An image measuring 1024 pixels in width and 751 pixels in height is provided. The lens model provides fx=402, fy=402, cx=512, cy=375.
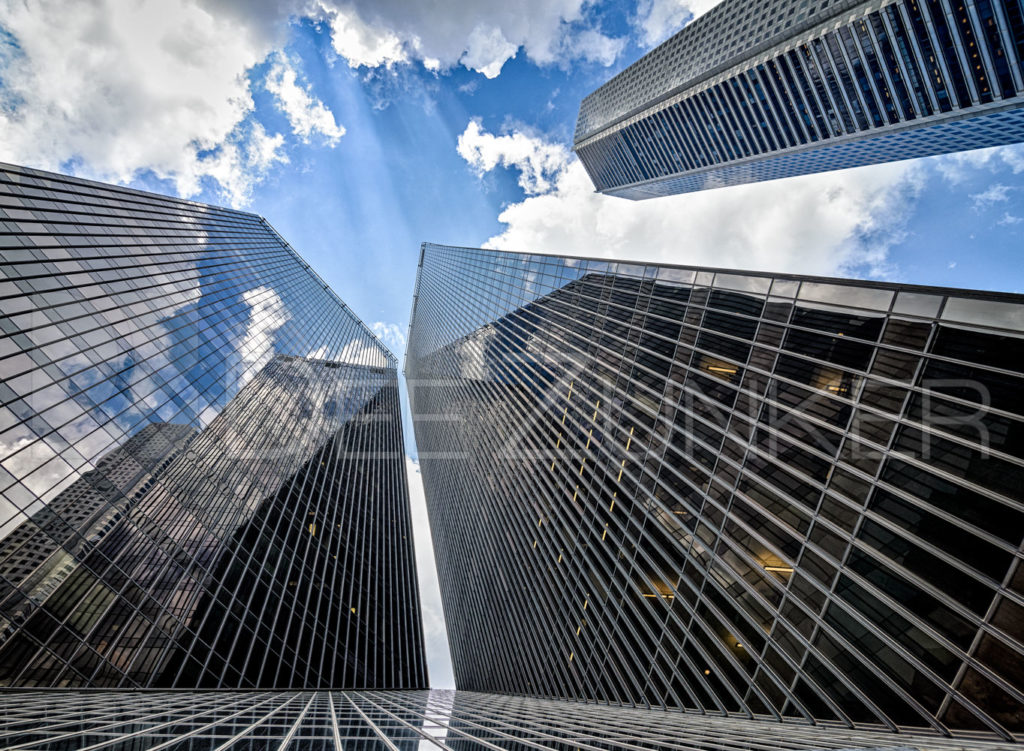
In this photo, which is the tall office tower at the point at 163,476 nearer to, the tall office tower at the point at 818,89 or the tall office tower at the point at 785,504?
the tall office tower at the point at 785,504

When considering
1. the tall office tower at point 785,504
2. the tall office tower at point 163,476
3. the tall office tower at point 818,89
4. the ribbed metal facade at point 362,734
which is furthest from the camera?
the tall office tower at point 818,89

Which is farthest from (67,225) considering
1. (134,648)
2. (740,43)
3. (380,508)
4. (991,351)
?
(740,43)

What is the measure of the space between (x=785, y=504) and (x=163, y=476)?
1650 inches

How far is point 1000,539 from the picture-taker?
428 inches

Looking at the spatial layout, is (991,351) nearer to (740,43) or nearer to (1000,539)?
(1000,539)

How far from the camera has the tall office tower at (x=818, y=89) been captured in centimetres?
7300

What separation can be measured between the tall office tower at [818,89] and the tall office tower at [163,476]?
124527mm

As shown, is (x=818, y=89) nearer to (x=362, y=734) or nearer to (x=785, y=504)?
(x=785, y=504)

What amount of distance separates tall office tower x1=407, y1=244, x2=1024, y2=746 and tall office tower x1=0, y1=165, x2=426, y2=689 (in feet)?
83.6

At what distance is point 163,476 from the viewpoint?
3184cm

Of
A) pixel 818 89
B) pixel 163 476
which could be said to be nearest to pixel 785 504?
pixel 163 476

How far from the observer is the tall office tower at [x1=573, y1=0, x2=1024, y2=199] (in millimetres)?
73000

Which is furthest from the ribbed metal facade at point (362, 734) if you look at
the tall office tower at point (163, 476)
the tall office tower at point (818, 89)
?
the tall office tower at point (818, 89)

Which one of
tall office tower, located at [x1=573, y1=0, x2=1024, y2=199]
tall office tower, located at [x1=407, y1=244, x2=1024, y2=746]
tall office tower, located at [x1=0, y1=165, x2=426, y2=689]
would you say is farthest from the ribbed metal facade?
tall office tower, located at [x1=573, y1=0, x2=1024, y2=199]
